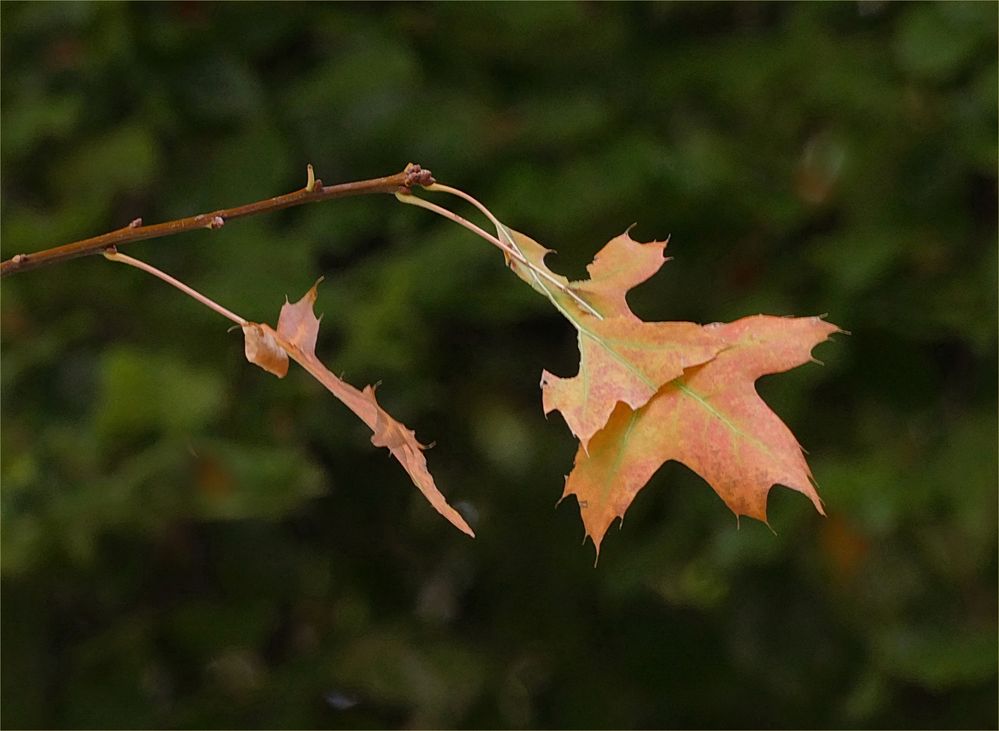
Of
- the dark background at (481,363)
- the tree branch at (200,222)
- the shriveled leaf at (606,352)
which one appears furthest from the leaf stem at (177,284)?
the dark background at (481,363)

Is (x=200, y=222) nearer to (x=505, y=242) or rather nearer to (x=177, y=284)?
(x=177, y=284)

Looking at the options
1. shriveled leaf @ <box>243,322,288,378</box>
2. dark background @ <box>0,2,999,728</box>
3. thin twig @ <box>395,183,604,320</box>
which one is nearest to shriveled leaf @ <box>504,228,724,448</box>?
thin twig @ <box>395,183,604,320</box>

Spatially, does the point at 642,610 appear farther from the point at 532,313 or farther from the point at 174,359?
the point at 174,359

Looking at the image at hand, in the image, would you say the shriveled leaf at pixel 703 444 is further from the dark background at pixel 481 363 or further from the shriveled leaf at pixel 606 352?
the dark background at pixel 481 363

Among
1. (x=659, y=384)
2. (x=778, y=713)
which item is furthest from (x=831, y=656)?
(x=659, y=384)

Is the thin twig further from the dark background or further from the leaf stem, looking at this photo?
the dark background

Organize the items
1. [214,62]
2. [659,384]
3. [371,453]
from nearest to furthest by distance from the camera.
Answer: [659,384] → [214,62] → [371,453]
